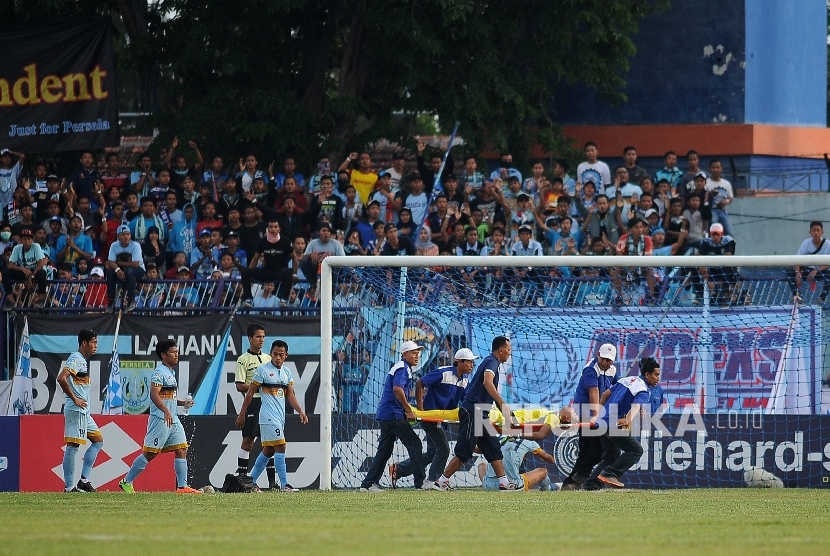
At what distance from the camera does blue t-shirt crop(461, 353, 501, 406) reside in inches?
579

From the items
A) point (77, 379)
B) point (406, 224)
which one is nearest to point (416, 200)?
point (406, 224)

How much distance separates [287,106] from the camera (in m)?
22.2

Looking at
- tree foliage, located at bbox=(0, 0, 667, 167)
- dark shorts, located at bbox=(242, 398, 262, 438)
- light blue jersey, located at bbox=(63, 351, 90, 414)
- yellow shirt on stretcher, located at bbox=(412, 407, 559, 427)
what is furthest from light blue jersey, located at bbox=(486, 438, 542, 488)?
tree foliage, located at bbox=(0, 0, 667, 167)

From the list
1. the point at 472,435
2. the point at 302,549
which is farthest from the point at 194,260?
the point at 302,549

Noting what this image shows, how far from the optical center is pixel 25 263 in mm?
19188

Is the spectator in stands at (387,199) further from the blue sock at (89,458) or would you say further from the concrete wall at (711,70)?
the blue sock at (89,458)

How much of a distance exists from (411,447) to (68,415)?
3880 mm

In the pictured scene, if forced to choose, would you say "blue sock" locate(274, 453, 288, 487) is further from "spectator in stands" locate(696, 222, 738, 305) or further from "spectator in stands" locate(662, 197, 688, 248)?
"spectator in stands" locate(662, 197, 688, 248)

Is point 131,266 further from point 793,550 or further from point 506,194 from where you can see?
point 793,550

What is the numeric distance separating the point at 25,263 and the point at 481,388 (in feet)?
26.0

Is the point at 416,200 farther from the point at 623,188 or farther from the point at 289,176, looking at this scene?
the point at 623,188

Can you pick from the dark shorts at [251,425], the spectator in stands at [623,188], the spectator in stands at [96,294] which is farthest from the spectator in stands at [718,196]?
the spectator in stands at [96,294]

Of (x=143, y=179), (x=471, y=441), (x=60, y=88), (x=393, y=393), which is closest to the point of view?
(x=471, y=441)

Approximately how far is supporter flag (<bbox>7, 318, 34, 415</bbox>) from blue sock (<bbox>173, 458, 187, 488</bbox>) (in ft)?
13.4
